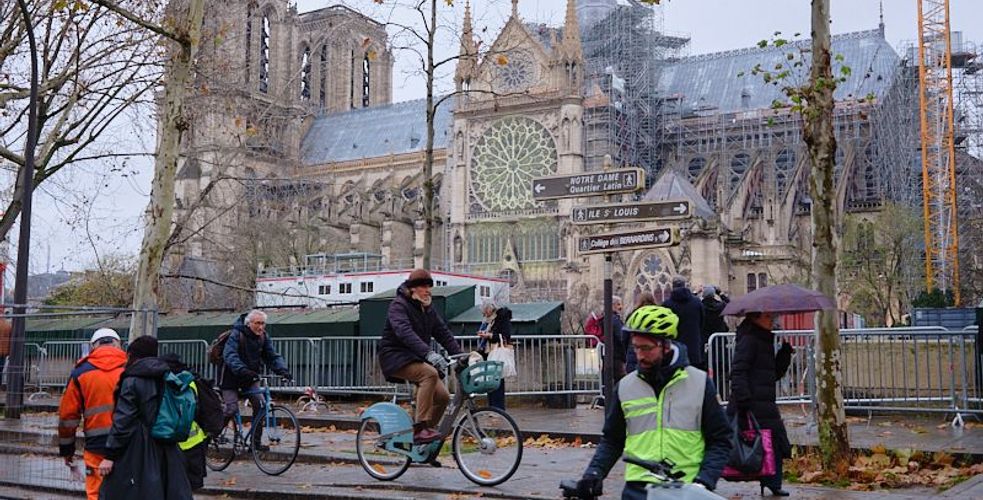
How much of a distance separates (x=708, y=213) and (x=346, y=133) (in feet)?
129

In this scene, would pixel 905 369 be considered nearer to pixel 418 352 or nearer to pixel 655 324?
pixel 418 352

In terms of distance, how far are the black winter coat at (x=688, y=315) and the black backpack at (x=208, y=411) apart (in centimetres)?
496

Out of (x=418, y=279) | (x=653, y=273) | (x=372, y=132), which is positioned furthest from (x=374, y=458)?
(x=372, y=132)

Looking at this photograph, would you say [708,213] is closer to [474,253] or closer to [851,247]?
[851,247]

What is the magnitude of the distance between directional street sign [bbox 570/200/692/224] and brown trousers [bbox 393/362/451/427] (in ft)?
11.0

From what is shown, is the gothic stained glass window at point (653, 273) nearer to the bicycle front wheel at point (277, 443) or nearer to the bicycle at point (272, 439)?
the bicycle at point (272, 439)

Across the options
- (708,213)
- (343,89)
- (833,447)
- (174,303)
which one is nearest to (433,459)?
(833,447)

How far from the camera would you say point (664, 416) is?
4594 mm

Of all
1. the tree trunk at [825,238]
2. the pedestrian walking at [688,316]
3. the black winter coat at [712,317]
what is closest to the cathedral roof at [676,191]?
the black winter coat at [712,317]

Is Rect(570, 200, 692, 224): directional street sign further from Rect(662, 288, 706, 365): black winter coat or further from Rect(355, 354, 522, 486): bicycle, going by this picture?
Rect(355, 354, 522, 486): bicycle

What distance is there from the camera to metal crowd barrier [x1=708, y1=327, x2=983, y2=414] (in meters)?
12.9

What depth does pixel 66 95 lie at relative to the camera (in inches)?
761

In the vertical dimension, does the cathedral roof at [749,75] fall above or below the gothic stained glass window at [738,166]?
above

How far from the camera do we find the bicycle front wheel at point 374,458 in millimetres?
9008
